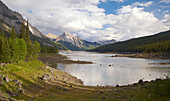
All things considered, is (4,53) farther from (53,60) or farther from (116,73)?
(53,60)

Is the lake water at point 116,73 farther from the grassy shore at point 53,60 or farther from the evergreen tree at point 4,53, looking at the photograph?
the evergreen tree at point 4,53

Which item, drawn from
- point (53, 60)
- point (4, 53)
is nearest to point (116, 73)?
point (4, 53)

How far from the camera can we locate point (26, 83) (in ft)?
84.6

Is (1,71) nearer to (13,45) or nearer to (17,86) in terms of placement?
(17,86)

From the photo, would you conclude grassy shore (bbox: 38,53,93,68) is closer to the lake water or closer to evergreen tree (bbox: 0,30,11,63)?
the lake water

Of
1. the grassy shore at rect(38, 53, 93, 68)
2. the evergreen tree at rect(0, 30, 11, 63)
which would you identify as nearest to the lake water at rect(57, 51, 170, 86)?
the grassy shore at rect(38, 53, 93, 68)

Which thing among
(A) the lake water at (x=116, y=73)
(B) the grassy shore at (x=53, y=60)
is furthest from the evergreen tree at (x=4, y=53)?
(B) the grassy shore at (x=53, y=60)

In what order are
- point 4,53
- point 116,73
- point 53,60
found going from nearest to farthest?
point 4,53 → point 116,73 → point 53,60

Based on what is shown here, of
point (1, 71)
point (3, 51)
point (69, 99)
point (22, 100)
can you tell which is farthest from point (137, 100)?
point (3, 51)

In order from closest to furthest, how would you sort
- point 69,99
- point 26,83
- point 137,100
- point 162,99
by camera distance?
1. point 162,99
2. point 137,100
3. point 69,99
4. point 26,83

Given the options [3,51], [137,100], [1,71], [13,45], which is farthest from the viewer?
[13,45]

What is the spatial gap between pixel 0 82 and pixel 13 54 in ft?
158

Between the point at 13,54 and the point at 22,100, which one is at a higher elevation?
the point at 13,54

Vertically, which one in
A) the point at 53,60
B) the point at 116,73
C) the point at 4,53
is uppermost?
the point at 4,53
